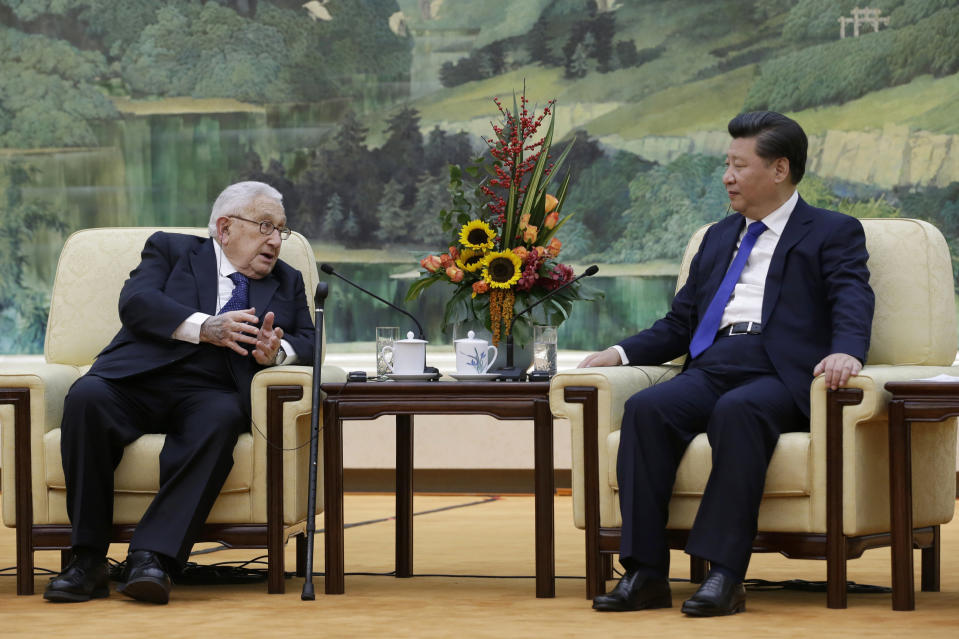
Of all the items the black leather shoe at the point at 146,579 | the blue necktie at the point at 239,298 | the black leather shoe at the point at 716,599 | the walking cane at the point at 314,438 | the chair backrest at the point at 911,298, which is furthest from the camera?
the blue necktie at the point at 239,298

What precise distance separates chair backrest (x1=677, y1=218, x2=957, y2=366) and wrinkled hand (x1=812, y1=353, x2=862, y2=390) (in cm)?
43

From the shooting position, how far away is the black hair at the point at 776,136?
3330mm

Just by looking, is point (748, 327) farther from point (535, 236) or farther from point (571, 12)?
point (571, 12)

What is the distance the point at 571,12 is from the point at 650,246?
1124mm

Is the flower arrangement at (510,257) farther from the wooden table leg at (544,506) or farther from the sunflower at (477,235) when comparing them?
the wooden table leg at (544,506)

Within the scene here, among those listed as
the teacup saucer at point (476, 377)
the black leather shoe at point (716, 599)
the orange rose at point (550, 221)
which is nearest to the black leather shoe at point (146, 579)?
the teacup saucer at point (476, 377)

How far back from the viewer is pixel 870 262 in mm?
3402

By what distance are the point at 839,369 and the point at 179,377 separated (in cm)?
167

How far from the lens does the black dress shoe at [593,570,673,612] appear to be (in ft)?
9.56

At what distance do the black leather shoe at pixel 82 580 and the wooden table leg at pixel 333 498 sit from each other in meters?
0.54

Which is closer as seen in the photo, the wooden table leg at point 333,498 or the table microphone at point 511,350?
the wooden table leg at point 333,498

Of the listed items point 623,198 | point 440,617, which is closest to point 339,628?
point 440,617

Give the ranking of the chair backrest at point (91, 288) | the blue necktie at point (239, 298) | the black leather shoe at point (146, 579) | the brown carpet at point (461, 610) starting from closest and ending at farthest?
1. the brown carpet at point (461, 610)
2. the black leather shoe at point (146, 579)
3. the blue necktie at point (239, 298)
4. the chair backrest at point (91, 288)

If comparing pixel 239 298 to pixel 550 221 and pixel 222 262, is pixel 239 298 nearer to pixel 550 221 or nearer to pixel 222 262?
pixel 222 262
